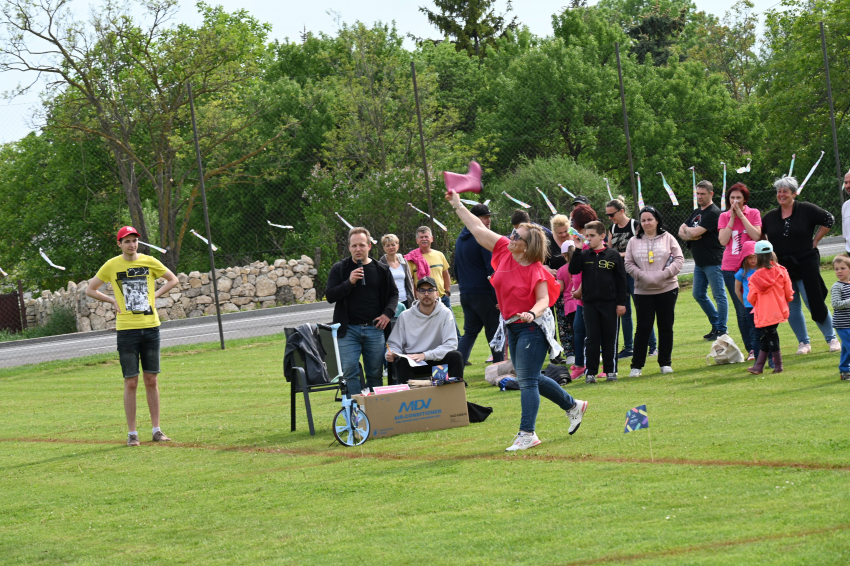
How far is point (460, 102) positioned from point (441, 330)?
3561 centimetres

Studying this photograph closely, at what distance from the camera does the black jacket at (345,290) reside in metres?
8.60

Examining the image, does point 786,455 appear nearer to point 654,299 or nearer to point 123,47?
point 654,299

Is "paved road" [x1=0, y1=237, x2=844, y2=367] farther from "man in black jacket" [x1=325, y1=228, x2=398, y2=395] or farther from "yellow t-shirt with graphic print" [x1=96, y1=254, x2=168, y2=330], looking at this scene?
"man in black jacket" [x1=325, y1=228, x2=398, y2=395]

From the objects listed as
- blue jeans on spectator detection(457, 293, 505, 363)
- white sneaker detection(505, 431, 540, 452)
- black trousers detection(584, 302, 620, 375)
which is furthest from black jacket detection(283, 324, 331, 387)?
black trousers detection(584, 302, 620, 375)

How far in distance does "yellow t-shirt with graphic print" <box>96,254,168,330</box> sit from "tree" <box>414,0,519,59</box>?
148 feet

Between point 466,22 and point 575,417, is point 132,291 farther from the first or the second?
point 466,22

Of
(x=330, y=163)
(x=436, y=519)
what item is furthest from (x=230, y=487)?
(x=330, y=163)

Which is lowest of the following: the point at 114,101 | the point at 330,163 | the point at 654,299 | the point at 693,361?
the point at 693,361

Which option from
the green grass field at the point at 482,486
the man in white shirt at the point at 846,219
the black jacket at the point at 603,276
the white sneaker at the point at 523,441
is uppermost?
the man in white shirt at the point at 846,219

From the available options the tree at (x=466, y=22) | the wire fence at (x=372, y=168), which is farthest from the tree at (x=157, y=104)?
the tree at (x=466, y=22)

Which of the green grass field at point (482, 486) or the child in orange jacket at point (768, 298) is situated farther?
the child in orange jacket at point (768, 298)

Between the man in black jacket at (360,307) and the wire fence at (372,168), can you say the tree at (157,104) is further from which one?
the man in black jacket at (360,307)

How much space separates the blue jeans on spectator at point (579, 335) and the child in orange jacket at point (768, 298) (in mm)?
1940

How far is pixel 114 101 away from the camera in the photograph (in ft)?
104
